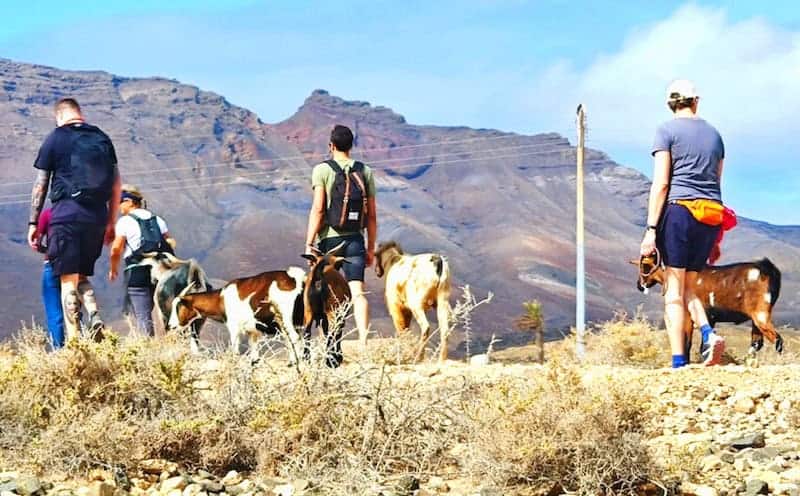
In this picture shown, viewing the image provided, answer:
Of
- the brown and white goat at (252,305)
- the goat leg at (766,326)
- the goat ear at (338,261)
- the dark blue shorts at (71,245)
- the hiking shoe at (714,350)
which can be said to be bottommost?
the goat leg at (766,326)

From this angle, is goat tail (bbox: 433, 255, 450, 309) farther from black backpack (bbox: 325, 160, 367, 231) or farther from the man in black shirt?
the man in black shirt

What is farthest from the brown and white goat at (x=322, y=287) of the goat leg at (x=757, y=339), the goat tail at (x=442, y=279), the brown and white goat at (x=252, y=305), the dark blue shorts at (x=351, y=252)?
the goat leg at (x=757, y=339)

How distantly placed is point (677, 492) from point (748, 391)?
2726mm

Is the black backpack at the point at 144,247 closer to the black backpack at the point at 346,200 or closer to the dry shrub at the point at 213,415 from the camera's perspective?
the black backpack at the point at 346,200

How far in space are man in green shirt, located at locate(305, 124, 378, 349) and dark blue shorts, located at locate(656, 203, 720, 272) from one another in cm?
262

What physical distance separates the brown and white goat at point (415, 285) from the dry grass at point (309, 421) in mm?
6145

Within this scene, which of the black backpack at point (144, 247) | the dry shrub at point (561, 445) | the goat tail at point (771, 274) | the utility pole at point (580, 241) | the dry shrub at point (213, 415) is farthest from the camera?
the utility pole at point (580, 241)

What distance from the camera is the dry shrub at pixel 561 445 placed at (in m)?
6.74

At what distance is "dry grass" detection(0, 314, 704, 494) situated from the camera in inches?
267

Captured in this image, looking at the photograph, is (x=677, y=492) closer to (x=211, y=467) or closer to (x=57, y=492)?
(x=211, y=467)

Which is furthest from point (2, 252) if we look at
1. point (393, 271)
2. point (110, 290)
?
point (393, 271)

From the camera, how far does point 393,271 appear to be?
47.4 feet

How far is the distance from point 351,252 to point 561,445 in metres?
4.89

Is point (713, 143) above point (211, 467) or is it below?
above
